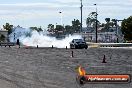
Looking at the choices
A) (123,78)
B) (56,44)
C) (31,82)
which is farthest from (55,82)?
(56,44)

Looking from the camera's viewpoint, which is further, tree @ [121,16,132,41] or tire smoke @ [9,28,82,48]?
tree @ [121,16,132,41]

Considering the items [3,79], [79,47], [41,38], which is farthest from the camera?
[41,38]

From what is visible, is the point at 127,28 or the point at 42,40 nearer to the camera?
the point at 42,40

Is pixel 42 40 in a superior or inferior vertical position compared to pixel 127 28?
inferior

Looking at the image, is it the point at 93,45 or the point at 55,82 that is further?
the point at 93,45

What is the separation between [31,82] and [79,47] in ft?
172

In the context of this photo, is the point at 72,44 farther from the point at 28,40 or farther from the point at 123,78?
the point at 123,78

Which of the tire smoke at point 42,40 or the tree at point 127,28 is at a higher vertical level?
the tree at point 127,28

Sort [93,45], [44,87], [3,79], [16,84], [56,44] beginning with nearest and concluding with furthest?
1. [44,87]
2. [16,84]
3. [3,79]
4. [93,45]
5. [56,44]

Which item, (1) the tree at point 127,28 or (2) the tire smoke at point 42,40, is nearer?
(2) the tire smoke at point 42,40

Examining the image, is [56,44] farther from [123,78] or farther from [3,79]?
[123,78]

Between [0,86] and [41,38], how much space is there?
89798 mm

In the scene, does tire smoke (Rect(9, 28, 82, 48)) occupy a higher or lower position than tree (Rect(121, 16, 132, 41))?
lower

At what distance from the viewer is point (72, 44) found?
2879 inches
